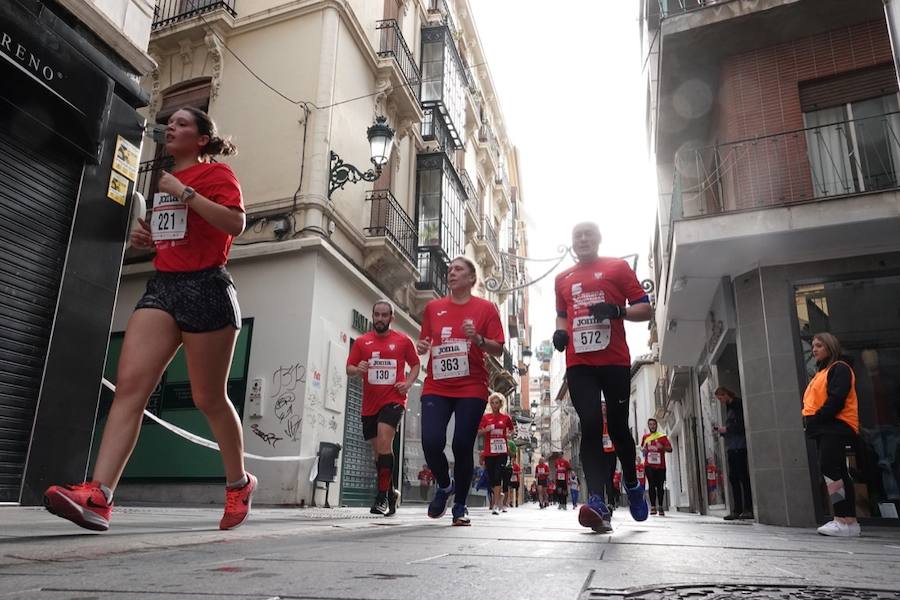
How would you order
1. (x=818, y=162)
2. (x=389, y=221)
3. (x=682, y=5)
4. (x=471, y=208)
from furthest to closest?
(x=471, y=208) < (x=389, y=221) < (x=682, y=5) < (x=818, y=162)

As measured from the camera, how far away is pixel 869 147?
32.1 feet

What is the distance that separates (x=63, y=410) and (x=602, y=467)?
4.30 m

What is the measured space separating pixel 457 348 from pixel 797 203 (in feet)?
18.9

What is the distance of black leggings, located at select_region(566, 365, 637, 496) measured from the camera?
4.73 metres

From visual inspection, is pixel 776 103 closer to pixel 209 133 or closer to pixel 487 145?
pixel 209 133

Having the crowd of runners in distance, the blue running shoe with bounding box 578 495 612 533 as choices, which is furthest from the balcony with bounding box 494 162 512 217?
the blue running shoe with bounding box 578 495 612 533

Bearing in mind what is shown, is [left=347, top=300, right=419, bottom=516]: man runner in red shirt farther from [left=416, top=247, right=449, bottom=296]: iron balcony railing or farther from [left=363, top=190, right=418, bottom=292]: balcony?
[left=416, top=247, right=449, bottom=296]: iron balcony railing

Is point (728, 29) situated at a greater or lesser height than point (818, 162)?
greater

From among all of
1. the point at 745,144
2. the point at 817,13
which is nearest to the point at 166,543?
the point at 745,144

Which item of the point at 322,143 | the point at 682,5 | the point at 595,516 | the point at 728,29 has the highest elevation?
the point at 682,5

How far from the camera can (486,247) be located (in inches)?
1047

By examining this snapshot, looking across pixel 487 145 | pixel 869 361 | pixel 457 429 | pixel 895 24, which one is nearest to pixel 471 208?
pixel 487 145

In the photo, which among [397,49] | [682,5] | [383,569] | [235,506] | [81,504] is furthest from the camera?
[397,49]

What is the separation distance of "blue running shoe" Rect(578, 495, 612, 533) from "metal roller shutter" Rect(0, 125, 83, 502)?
4.20m
